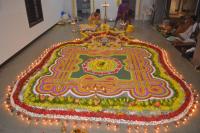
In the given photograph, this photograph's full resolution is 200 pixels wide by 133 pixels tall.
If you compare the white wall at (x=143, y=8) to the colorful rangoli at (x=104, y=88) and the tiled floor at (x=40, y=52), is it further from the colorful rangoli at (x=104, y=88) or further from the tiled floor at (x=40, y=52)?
the colorful rangoli at (x=104, y=88)

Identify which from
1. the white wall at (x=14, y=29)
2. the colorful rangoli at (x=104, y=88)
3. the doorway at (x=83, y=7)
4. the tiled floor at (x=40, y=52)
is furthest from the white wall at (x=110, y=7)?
the colorful rangoli at (x=104, y=88)

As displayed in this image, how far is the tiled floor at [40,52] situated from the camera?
7.71ft

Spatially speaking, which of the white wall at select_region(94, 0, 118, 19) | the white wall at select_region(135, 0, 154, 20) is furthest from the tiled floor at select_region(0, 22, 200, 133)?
the white wall at select_region(94, 0, 118, 19)

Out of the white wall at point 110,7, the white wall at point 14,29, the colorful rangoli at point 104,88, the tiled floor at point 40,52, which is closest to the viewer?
the tiled floor at point 40,52

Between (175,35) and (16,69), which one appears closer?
(16,69)

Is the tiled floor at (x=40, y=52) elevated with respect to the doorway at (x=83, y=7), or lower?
lower

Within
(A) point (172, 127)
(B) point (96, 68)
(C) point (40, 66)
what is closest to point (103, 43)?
(B) point (96, 68)

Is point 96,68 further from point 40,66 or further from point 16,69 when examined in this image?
point 16,69

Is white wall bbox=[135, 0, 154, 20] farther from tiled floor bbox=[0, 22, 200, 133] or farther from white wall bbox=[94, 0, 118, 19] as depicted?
white wall bbox=[94, 0, 118, 19]

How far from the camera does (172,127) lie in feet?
7.71

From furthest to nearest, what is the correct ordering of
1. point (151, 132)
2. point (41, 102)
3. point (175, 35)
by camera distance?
1. point (175, 35)
2. point (41, 102)
3. point (151, 132)

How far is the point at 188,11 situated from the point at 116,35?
3.57m

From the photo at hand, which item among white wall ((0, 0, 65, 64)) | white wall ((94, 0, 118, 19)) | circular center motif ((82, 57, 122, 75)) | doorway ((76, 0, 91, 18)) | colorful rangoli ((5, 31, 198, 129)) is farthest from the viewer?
doorway ((76, 0, 91, 18))

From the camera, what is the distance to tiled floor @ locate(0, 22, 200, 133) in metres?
2.35
